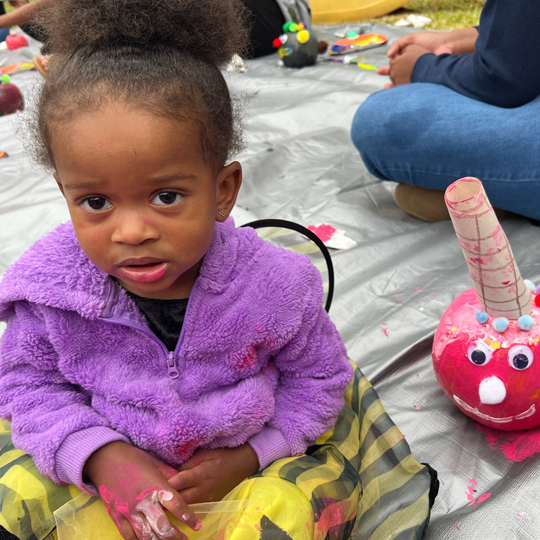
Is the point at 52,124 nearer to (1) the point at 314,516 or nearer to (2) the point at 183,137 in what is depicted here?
(2) the point at 183,137

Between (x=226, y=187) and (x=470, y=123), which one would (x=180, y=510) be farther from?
(x=470, y=123)

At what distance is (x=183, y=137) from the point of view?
749 mm

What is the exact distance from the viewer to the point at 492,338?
99 cm

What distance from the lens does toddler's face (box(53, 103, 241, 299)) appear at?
72cm

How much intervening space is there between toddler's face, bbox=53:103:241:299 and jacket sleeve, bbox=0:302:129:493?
16 cm

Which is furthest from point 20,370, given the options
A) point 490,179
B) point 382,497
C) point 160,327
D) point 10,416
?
point 490,179

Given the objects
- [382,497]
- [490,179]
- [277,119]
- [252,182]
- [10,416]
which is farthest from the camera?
[277,119]

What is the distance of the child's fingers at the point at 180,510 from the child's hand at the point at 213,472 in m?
0.04

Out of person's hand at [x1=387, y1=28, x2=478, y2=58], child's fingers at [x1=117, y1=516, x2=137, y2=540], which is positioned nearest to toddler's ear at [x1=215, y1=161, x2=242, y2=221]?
child's fingers at [x1=117, y1=516, x2=137, y2=540]

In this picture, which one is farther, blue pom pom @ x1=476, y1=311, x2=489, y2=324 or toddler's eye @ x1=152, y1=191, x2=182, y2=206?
blue pom pom @ x1=476, y1=311, x2=489, y2=324

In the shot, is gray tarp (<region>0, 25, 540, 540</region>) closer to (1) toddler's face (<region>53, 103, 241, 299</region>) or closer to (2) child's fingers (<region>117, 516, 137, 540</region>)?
(1) toddler's face (<region>53, 103, 241, 299</region>)

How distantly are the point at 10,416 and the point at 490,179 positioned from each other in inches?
46.8

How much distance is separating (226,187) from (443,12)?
144 inches

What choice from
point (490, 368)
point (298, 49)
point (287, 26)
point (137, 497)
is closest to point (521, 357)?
point (490, 368)
